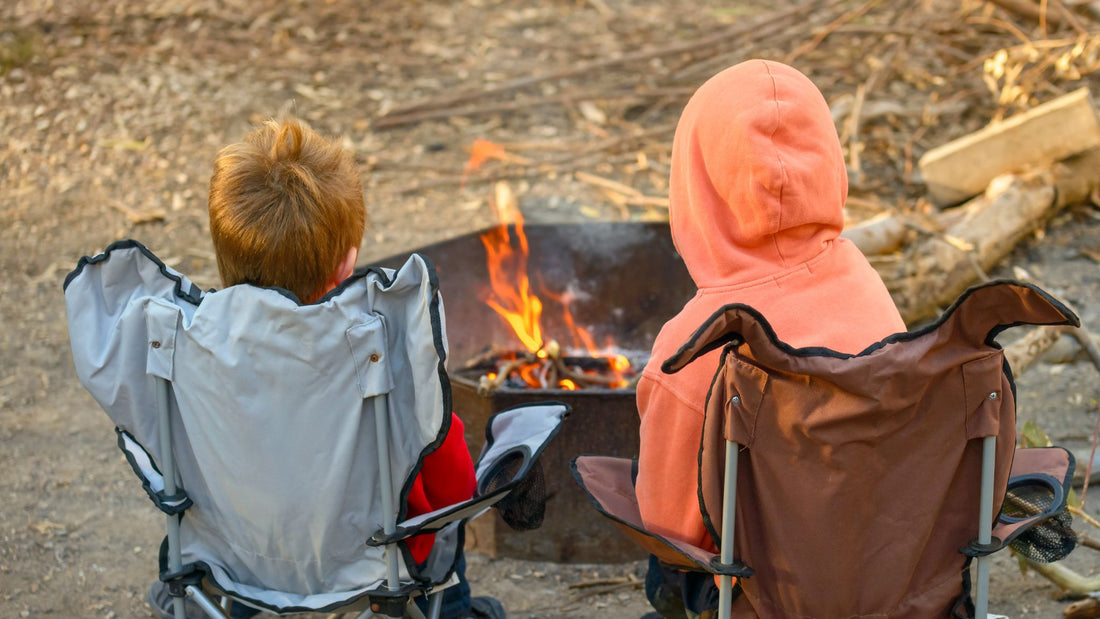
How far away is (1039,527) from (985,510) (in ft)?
1.13

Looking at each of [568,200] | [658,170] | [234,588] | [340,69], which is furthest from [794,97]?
[340,69]

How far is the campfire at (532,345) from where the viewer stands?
4125mm

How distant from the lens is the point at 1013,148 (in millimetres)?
5934

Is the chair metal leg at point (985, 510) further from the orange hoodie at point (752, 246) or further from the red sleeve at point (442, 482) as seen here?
the red sleeve at point (442, 482)

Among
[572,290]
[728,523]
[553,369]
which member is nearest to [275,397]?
[728,523]

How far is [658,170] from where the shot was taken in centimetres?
707

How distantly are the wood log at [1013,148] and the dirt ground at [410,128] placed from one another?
10.7 inches

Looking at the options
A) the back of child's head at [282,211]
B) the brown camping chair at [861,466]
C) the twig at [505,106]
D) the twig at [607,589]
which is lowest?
the twig at [607,589]

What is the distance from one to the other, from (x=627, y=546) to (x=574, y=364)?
38.7 inches

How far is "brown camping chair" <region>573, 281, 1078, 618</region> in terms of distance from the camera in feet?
6.57

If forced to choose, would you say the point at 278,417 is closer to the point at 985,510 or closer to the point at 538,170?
the point at 985,510

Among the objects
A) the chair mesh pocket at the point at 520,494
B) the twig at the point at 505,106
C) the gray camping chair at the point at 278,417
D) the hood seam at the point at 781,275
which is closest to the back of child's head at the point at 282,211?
the gray camping chair at the point at 278,417

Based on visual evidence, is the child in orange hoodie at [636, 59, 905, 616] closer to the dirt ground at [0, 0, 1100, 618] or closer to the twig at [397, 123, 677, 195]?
the dirt ground at [0, 0, 1100, 618]

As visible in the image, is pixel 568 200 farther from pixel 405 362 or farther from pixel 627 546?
pixel 405 362
